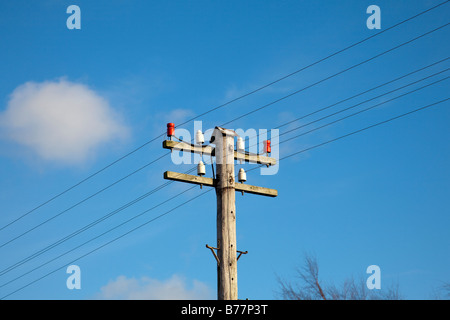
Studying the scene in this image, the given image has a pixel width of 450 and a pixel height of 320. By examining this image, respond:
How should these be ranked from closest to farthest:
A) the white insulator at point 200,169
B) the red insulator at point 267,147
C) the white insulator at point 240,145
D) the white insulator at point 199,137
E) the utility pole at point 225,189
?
the utility pole at point 225,189 < the white insulator at point 200,169 < the white insulator at point 199,137 < the white insulator at point 240,145 < the red insulator at point 267,147

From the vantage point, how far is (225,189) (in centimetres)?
1420

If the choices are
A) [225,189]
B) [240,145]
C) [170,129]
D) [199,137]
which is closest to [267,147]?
[240,145]

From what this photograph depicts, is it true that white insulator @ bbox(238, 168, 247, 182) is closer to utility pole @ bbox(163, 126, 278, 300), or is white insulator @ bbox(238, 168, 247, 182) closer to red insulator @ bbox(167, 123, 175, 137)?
utility pole @ bbox(163, 126, 278, 300)

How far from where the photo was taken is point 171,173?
14.1 m

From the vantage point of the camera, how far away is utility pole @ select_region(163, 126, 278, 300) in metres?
13.3

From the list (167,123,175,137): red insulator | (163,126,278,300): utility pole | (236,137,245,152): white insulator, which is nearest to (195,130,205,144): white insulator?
(163,126,278,300): utility pole

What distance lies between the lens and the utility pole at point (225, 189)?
13344 mm

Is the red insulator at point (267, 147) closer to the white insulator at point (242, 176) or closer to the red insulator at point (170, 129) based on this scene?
the white insulator at point (242, 176)

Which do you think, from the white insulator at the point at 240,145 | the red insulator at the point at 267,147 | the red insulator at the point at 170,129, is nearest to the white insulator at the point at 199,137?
the red insulator at the point at 170,129

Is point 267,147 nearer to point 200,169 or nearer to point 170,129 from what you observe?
point 200,169
